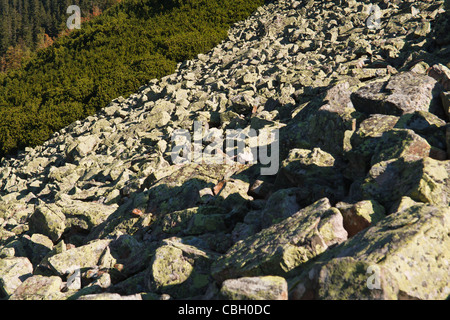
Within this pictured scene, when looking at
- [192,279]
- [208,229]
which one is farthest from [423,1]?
[192,279]

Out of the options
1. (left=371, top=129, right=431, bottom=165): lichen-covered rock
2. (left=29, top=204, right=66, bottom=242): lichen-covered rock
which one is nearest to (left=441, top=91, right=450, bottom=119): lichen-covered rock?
(left=371, top=129, right=431, bottom=165): lichen-covered rock

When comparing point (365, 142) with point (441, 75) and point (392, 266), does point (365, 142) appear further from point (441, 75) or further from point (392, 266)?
point (392, 266)

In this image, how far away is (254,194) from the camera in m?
8.16

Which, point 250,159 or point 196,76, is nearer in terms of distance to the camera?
point 250,159

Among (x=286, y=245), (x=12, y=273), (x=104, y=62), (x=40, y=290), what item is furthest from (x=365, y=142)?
(x=104, y=62)

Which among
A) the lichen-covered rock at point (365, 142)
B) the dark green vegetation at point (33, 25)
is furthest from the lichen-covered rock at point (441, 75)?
the dark green vegetation at point (33, 25)

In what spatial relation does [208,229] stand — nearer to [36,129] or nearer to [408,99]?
[408,99]

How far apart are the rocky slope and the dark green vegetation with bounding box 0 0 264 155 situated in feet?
18.8

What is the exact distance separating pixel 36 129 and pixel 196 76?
31.4 feet

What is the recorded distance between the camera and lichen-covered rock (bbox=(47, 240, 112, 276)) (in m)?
7.07

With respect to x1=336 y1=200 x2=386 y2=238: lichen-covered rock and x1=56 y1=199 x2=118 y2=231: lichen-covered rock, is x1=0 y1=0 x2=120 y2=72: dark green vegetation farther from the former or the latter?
x1=336 y1=200 x2=386 y2=238: lichen-covered rock

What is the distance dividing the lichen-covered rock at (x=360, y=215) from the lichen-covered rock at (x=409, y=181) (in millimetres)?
427

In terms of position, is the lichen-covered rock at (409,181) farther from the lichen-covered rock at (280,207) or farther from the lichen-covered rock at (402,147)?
the lichen-covered rock at (280,207)

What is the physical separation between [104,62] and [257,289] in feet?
83.7
